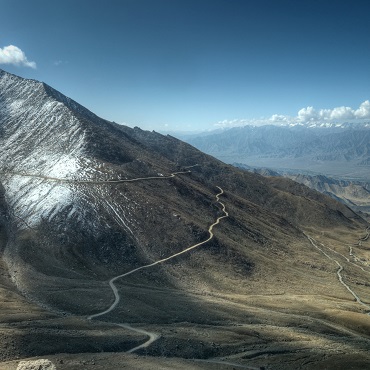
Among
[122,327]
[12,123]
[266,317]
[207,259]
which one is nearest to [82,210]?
[207,259]

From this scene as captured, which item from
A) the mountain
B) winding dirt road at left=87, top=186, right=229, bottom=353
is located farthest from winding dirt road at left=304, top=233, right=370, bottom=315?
winding dirt road at left=87, top=186, right=229, bottom=353

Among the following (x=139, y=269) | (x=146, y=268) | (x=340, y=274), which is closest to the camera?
(x=139, y=269)

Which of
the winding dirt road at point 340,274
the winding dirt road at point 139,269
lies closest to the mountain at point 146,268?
the winding dirt road at point 139,269

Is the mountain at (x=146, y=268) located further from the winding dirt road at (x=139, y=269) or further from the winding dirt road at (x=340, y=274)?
the winding dirt road at (x=340, y=274)

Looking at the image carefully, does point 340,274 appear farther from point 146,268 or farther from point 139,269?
point 139,269

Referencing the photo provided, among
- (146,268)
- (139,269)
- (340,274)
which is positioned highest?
A: (146,268)

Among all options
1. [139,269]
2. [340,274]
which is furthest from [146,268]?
[340,274]

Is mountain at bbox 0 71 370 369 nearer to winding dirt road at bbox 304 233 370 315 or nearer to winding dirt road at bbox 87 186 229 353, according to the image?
winding dirt road at bbox 87 186 229 353

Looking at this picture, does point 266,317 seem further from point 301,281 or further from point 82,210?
point 82,210
